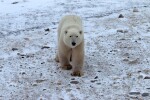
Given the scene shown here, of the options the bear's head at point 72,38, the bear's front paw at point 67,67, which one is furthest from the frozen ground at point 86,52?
the bear's head at point 72,38

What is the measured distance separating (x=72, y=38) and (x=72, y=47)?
0.19 m

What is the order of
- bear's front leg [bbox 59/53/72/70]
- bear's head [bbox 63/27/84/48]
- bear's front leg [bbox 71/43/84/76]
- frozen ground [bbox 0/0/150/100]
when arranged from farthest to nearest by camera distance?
1. bear's front leg [bbox 59/53/72/70]
2. bear's front leg [bbox 71/43/84/76]
3. bear's head [bbox 63/27/84/48]
4. frozen ground [bbox 0/0/150/100]

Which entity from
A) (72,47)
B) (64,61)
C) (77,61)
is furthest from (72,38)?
(64,61)

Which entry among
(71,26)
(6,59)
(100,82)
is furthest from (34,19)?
(100,82)

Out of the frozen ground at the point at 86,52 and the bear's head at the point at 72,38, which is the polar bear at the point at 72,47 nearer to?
the bear's head at the point at 72,38

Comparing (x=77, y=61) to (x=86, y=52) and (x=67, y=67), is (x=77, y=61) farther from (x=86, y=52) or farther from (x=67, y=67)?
(x=86, y=52)

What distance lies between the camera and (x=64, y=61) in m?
6.94

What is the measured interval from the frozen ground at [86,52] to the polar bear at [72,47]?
157 mm

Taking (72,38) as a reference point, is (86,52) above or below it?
below

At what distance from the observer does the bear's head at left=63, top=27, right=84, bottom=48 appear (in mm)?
6480

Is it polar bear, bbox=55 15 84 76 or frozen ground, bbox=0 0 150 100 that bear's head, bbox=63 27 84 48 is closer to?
polar bear, bbox=55 15 84 76

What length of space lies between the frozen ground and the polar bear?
157 mm

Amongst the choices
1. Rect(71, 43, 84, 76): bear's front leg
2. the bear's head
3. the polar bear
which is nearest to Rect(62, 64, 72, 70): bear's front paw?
the polar bear

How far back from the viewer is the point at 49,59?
761 cm
